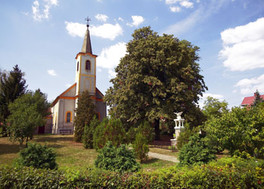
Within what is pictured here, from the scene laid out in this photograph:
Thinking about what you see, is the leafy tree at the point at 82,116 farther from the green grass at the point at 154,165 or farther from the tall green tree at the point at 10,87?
the green grass at the point at 154,165

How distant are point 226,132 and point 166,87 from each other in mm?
11043

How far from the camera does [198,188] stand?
441 cm

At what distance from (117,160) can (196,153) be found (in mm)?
3340

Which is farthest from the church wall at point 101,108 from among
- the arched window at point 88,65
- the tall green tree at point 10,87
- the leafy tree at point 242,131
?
the leafy tree at point 242,131

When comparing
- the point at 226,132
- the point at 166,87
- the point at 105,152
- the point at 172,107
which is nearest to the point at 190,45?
the point at 166,87

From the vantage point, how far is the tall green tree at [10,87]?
21562 mm

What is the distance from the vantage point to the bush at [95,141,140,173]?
6309 mm

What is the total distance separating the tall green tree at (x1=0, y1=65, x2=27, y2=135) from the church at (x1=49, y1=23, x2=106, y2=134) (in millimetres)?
5864

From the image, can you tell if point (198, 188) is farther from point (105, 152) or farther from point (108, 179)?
point (105, 152)

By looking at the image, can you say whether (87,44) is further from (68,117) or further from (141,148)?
(141,148)

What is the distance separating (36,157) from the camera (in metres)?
6.00

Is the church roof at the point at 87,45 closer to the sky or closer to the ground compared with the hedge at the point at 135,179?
closer to the sky

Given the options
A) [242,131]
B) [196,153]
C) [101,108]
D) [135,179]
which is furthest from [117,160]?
[101,108]

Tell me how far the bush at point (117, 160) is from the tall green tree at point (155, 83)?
35.2ft
